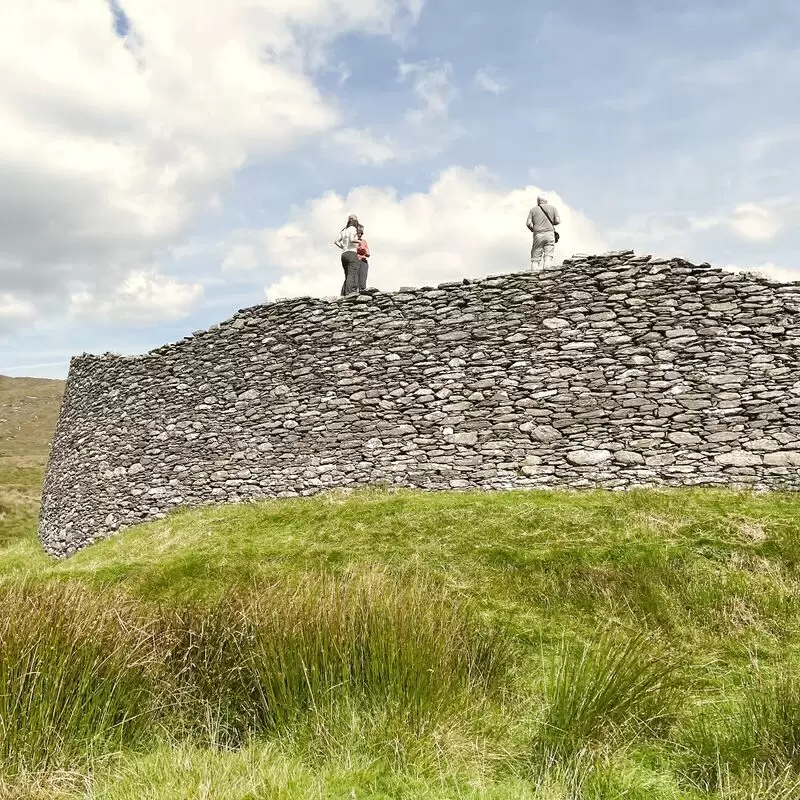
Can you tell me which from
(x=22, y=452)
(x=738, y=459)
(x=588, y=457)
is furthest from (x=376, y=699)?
(x=22, y=452)

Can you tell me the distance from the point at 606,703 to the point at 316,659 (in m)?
1.70

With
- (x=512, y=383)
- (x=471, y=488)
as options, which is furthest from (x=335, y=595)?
(x=512, y=383)

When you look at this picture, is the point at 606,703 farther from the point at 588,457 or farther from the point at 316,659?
the point at 588,457

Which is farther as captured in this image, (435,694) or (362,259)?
(362,259)

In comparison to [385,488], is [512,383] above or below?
above

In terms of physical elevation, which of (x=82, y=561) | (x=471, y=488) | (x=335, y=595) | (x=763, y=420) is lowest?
(x=82, y=561)

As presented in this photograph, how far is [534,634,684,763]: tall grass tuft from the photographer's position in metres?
3.41

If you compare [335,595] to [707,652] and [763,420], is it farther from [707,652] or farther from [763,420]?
[763,420]

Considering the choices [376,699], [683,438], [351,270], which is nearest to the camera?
[376,699]

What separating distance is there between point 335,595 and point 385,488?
21.6 ft

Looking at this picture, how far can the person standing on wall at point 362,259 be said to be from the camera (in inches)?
501

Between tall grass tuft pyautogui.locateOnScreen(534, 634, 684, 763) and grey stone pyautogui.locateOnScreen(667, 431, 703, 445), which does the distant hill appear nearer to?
grey stone pyautogui.locateOnScreen(667, 431, 703, 445)

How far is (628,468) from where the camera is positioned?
9.61 m

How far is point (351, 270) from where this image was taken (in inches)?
499
